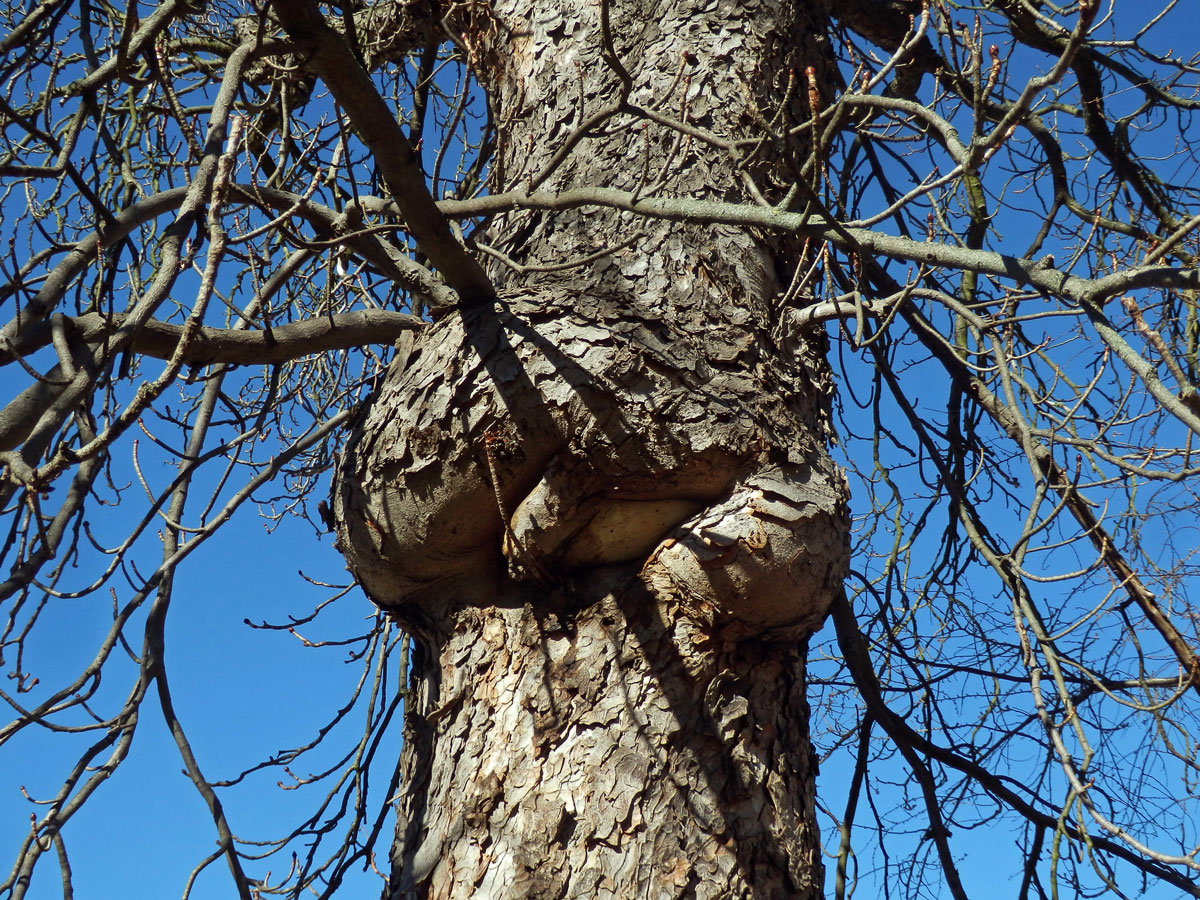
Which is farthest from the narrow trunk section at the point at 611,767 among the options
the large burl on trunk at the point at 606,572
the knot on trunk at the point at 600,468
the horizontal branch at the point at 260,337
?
the horizontal branch at the point at 260,337

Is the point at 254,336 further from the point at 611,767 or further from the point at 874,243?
the point at 874,243

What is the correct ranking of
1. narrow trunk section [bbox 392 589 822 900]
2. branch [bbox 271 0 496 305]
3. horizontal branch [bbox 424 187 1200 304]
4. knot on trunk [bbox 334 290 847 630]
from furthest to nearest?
knot on trunk [bbox 334 290 847 630], narrow trunk section [bbox 392 589 822 900], branch [bbox 271 0 496 305], horizontal branch [bbox 424 187 1200 304]

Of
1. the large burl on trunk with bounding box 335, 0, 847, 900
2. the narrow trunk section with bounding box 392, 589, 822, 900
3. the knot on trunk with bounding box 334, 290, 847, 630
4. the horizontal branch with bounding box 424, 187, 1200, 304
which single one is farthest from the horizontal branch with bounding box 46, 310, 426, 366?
the narrow trunk section with bounding box 392, 589, 822, 900

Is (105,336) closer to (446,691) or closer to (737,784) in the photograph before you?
(446,691)

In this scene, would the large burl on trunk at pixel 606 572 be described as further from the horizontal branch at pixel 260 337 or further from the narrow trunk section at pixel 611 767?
the horizontal branch at pixel 260 337

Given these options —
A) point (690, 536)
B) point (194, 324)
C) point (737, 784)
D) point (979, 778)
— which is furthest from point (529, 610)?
point (979, 778)

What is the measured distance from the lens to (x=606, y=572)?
2.07 meters

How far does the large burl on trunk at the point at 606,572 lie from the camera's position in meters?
1.85

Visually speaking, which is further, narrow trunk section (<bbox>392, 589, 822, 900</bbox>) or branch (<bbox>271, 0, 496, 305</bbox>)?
narrow trunk section (<bbox>392, 589, 822, 900</bbox>)

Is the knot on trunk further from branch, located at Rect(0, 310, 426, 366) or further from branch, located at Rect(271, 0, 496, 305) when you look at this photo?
branch, located at Rect(0, 310, 426, 366)

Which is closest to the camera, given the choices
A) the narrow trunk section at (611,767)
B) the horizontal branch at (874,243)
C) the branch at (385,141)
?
the horizontal branch at (874,243)

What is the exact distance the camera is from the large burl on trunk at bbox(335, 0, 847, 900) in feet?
6.07

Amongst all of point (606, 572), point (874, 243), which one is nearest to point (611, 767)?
point (606, 572)

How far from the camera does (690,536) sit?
196cm
